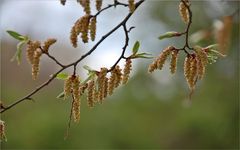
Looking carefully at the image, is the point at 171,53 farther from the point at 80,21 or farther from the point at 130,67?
the point at 80,21

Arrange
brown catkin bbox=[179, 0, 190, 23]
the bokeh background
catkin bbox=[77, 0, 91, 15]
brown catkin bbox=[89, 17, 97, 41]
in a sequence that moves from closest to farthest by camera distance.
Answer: catkin bbox=[77, 0, 91, 15], brown catkin bbox=[89, 17, 97, 41], brown catkin bbox=[179, 0, 190, 23], the bokeh background

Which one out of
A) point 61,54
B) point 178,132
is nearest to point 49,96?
point 178,132

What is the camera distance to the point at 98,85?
1200 mm

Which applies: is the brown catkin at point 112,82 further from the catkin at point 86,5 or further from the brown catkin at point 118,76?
the catkin at point 86,5

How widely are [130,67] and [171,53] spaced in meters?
0.12

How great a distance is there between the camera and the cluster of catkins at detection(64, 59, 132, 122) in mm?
1195

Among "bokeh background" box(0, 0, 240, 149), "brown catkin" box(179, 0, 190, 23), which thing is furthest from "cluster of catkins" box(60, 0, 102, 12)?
→ "bokeh background" box(0, 0, 240, 149)

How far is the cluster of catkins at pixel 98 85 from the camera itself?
1.20 metres

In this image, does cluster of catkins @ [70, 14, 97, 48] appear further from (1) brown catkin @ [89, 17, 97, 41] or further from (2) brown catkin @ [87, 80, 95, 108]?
(2) brown catkin @ [87, 80, 95, 108]

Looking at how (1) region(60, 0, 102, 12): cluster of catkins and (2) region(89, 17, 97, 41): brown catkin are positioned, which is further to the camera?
(2) region(89, 17, 97, 41): brown catkin

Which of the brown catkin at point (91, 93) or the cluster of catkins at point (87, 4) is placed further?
the brown catkin at point (91, 93)

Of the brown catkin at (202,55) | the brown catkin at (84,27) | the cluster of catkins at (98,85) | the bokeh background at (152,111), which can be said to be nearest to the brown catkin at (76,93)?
the cluster of catkins at (98,85)

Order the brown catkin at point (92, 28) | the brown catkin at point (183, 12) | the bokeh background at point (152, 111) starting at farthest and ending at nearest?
1. the bokeh background at point (152, 111)
2. the brown catkin at point (183, 12)
3. the brown catkin at point (92, 28)

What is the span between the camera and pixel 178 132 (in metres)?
5.30
